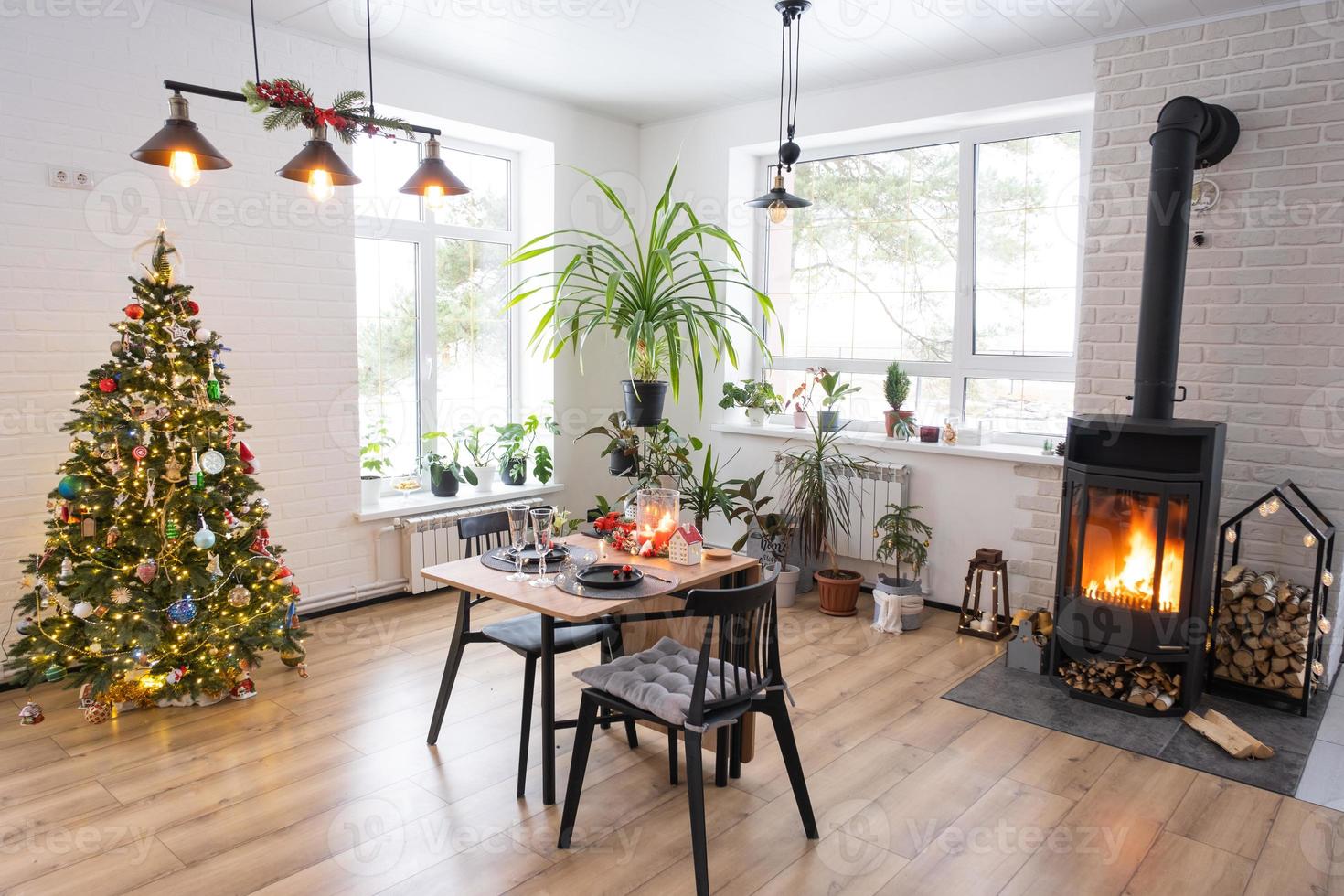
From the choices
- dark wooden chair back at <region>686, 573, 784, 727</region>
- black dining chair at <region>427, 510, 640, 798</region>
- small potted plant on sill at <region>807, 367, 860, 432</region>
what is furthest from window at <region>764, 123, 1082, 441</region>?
dark wooden chair back at <region>686, 573, 784, 727</region>

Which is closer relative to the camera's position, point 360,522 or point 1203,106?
point 1203,106

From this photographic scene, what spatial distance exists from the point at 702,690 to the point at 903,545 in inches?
104

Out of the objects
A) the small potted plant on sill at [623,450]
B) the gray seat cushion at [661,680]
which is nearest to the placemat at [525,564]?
the gray seat cushion at [661,680]

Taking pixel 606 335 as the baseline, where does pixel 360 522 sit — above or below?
below

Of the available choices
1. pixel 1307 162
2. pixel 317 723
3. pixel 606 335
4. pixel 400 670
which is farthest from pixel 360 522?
pixel 1307 162

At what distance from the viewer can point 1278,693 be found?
363cm

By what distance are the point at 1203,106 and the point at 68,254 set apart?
15.6ft

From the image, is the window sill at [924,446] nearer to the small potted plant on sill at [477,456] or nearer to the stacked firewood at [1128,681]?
the stacked firewood at [1128,681]

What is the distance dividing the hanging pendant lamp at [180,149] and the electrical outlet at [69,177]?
146 centimetres

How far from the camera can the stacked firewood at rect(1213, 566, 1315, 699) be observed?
142 inches

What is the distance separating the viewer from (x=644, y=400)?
3.63 metres

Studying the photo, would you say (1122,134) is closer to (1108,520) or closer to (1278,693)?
(1108,520)

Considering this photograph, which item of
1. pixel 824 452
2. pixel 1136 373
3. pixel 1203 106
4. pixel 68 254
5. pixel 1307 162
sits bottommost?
pixel 824 452

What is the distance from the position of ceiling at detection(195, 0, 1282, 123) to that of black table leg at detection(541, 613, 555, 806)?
2.73 meters
